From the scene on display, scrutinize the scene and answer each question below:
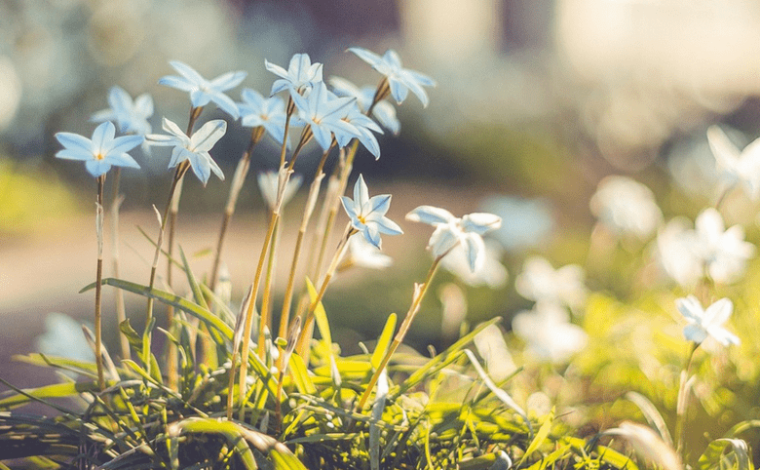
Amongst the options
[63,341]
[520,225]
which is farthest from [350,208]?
[520,225]

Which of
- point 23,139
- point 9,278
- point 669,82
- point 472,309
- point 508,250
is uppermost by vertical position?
point 669,82

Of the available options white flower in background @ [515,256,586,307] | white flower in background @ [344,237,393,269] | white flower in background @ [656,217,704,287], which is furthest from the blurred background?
white flower in background @ [656,217,704,287]

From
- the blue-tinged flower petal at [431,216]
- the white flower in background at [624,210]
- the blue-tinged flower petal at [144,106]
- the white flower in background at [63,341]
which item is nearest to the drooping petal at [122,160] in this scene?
the blue-tinged flower petal at [144,106]

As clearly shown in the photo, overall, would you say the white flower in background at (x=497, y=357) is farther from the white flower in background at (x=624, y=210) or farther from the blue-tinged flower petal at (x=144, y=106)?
the blue-tinged flower petal at (x=144, y=106)

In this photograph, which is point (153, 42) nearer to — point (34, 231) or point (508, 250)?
point (34, 231)

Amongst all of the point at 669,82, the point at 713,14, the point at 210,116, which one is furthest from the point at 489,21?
the point at 210,116

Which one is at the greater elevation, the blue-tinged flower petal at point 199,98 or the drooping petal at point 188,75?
the drooping petal at point 188,75
